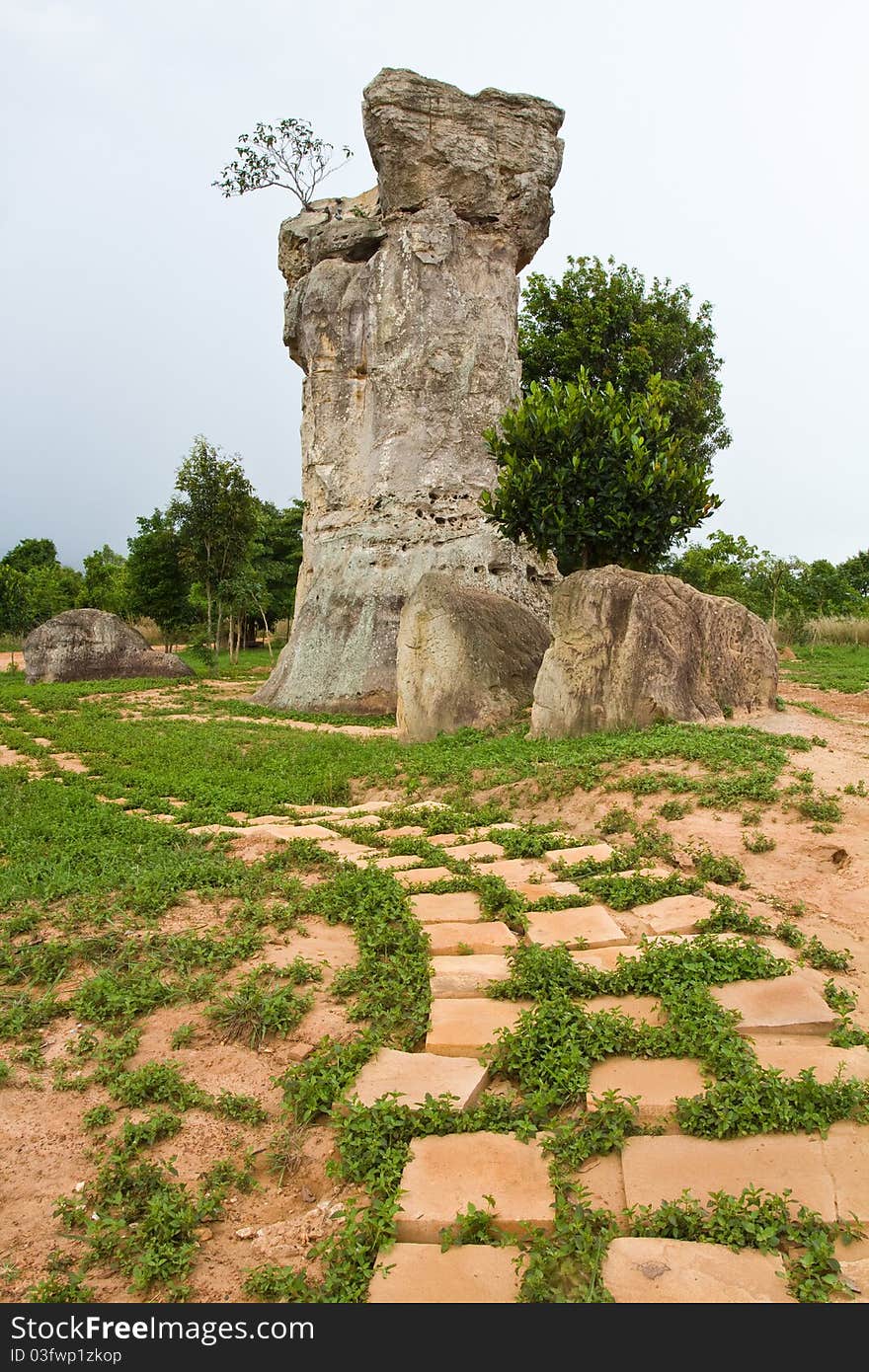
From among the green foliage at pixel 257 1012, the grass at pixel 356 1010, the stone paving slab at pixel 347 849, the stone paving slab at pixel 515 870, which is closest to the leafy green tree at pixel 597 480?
the grass at pixel 356 1010

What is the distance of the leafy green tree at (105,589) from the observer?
1331 inches

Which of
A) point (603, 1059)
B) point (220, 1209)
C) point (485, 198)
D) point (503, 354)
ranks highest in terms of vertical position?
point (485, 198)

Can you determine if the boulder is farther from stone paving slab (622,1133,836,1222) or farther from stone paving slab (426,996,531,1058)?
stone paving slab (622,1133,836,1222)

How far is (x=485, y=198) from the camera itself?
15703 millimetres

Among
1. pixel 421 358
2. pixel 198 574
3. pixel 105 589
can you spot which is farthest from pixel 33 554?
pixel 421 358

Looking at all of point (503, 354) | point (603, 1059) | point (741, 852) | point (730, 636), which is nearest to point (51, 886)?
point (603, 1059)

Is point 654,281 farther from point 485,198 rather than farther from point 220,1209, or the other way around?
point 220,1209

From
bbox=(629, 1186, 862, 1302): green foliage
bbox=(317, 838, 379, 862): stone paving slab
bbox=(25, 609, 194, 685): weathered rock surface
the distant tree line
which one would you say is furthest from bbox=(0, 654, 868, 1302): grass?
the distant tree line

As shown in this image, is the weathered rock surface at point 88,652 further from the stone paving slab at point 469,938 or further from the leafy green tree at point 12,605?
the stone paving slab at point 469,938

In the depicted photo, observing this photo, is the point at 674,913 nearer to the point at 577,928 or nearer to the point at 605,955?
the point at 577,928

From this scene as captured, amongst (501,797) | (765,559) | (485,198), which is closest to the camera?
(501,797)

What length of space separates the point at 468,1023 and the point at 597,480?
25.5 feet

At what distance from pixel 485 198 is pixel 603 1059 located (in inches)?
639

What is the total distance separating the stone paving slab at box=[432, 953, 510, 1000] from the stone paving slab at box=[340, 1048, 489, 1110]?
45 centimetres
